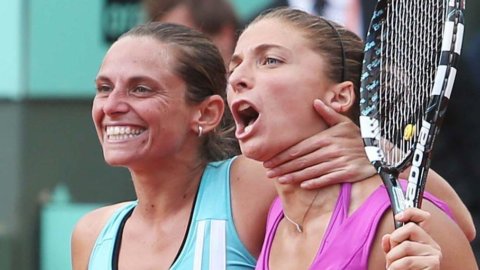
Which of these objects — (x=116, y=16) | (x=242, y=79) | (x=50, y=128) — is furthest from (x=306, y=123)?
(x=50, y=128)

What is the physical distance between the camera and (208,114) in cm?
371

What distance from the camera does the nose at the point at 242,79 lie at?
10.4 feet

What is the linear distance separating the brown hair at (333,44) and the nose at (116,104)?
0.48 metres

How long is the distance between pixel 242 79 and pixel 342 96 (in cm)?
24

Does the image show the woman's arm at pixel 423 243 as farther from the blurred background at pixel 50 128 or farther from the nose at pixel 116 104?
the blurred background at pixel 50 128

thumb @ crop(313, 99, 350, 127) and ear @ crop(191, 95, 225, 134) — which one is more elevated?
thumb @ crop(313, 99, 350, 127)

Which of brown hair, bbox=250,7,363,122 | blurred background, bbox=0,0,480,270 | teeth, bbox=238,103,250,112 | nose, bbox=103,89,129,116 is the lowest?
blurred background, bbox=0,0,480,270

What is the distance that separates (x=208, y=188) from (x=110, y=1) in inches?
136

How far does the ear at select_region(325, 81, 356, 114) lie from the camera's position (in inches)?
125

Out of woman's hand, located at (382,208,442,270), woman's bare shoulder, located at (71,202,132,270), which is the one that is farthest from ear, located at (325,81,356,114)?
woman's bare shoulder, located at (71,202,132,270)

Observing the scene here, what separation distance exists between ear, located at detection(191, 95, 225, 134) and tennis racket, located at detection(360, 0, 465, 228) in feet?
2.10

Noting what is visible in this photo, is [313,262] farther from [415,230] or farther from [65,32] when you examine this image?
[65,32]

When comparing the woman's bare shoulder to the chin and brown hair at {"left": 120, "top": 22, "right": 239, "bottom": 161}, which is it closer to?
brown hair at {"left": 120, "top": 22, "right": 239, "bottom": 161}

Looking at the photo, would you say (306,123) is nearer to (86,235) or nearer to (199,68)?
(199,68)
